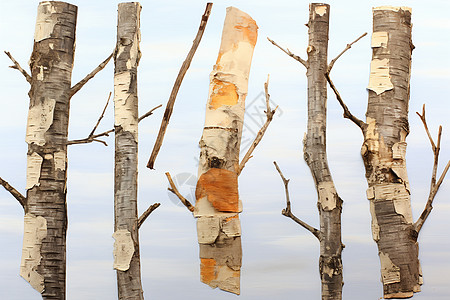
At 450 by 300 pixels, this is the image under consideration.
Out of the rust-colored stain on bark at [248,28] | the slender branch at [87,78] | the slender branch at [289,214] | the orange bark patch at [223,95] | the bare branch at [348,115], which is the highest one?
the rust-colored stain on bark at [248,28]

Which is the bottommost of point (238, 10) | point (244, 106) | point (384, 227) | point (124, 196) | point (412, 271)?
point (412, 271)

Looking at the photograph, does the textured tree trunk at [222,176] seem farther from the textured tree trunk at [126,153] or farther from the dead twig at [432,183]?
the dead twig at [432,183]

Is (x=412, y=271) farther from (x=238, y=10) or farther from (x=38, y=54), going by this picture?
(x=38, y=54)

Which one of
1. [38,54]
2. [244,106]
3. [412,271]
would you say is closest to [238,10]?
[244,106]

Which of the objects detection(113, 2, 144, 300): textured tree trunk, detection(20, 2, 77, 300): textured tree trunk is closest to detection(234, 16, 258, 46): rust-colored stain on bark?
detection(113, 2, 144, 300): textured tree trunk

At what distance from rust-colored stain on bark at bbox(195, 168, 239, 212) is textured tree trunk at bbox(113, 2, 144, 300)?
0.67 meters

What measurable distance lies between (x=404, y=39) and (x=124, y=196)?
9.42 feet

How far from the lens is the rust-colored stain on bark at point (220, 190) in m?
5.63

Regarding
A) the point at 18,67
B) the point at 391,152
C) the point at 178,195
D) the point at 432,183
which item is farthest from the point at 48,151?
the point at 432,183

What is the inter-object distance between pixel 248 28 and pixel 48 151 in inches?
88.6

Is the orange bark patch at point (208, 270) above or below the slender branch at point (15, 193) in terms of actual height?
below

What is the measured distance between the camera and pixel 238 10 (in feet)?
19.9

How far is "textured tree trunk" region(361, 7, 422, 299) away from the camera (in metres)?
5.17

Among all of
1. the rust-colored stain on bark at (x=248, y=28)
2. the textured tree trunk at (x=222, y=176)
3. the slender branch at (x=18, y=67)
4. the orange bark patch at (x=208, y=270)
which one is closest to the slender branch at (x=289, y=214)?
the textured tree trunk at (x=222, y=176)
